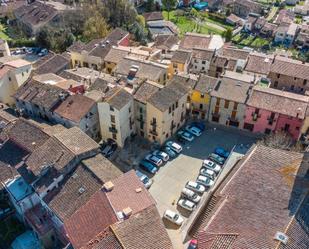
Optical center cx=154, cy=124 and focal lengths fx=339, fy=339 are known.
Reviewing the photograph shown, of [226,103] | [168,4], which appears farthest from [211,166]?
[168,4]

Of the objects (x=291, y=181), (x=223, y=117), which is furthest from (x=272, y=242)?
(x=223, y=117)

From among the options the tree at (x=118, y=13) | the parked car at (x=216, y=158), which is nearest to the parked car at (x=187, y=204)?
the parked car at (x=216, y=158)

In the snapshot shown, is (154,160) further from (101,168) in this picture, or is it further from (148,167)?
(101,168)

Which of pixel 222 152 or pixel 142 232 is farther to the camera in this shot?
pixel 222 152

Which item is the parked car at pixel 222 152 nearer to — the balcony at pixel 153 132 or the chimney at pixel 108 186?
the balcony at pixel 153 132

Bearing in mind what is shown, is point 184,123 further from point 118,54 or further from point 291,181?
point 291,181

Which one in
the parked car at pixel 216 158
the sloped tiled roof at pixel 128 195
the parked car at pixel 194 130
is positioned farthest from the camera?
the parked car at pixel 194 130
